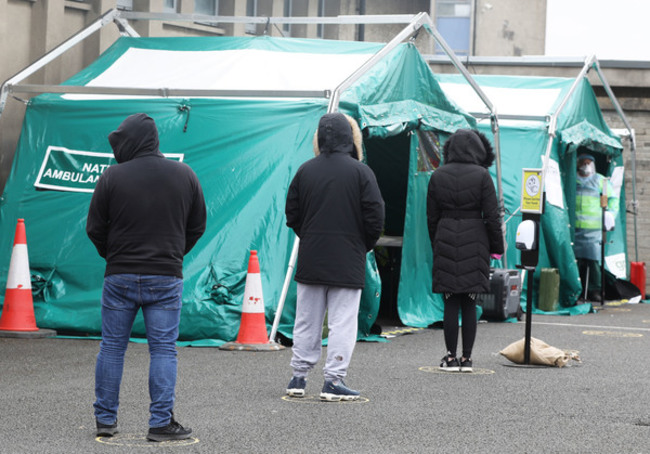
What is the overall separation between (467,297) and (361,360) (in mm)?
1143

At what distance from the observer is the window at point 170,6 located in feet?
51.1

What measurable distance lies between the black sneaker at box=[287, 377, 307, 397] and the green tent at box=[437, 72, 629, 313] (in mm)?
8026

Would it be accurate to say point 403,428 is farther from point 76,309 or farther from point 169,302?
point 76,309

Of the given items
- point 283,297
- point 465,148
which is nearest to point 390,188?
point 283,297

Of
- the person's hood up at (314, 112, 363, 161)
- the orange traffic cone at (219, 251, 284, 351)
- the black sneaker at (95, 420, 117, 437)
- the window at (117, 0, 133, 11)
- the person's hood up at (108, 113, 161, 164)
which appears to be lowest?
the black sneaker at (95, 420, 117, 437)

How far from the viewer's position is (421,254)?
507 inches

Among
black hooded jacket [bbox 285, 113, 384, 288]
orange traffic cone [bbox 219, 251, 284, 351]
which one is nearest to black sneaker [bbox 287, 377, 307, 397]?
black hooded jacket [bbox 285, 113, 384, 288]

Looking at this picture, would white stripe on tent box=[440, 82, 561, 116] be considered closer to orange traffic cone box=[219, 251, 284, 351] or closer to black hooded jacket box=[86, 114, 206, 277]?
orange traffic cone box=[219, 251, 284, 351]

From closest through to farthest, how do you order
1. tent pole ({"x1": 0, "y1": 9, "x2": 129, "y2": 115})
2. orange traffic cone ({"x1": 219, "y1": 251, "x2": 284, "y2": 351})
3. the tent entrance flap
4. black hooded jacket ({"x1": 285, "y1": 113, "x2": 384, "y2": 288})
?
black hooded jacket ({"x1": 285, "y1": 113, "x2": 384, "y2": 288}), orange traffic cone ({"x1": 219, "y1": 251, "x2": 284, "y2": 351}), tent pole ({"x1": 0, "y1": 9, "x2": 129, "y2": 115}), the tent entrance flap

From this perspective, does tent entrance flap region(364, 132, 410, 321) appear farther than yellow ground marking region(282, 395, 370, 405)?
Yes

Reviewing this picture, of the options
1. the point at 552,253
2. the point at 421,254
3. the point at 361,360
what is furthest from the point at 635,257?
the point at 361,360

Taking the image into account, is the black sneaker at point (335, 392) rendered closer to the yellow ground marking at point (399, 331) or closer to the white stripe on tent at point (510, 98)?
the yellow ground marking at point (399, 331)

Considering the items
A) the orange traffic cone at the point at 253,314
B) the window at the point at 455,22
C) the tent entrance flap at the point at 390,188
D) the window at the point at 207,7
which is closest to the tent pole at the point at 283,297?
the orange traffic cone at the point at 253,314

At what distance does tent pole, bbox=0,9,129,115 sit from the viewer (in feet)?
39.3
